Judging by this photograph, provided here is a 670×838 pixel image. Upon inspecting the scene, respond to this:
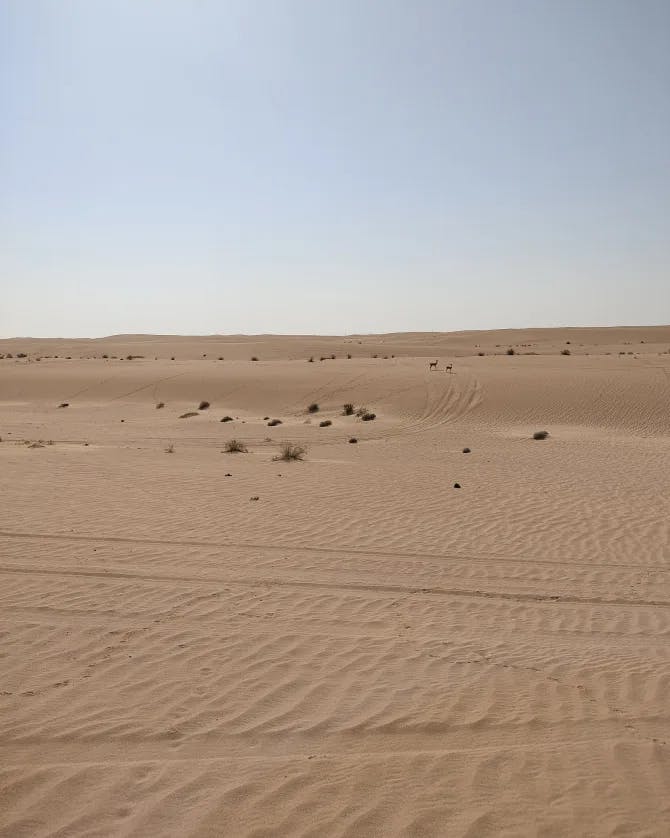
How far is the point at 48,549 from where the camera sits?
951 centimetres

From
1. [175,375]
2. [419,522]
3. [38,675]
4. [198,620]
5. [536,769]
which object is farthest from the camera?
[175,375]

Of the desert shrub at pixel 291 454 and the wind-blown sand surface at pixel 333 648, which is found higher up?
the desert shrub at pixel 291 454

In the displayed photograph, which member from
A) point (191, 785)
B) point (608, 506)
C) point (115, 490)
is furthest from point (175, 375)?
point (191, 785)

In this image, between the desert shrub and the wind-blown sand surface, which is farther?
the desert shrub

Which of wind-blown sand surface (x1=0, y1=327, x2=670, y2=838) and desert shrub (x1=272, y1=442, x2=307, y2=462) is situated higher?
desert shrub (x1=272, y1=442, x2=307, y2=462)

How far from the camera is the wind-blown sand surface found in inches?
163

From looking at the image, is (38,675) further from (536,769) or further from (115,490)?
(115,490)

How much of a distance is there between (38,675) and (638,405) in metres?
26.5

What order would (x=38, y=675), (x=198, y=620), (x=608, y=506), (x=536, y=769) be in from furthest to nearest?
(x=608, y=506) → (x=198, y=620) → (x=38, y=675) → (x=536, y=769)

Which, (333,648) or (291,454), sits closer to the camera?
(333,648)

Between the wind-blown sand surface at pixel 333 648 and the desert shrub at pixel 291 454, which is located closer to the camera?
the wind-blown sand surface at pixel 333 648

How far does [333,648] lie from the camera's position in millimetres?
6410

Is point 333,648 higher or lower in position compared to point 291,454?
lower

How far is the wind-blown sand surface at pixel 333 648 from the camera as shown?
4145 mm
